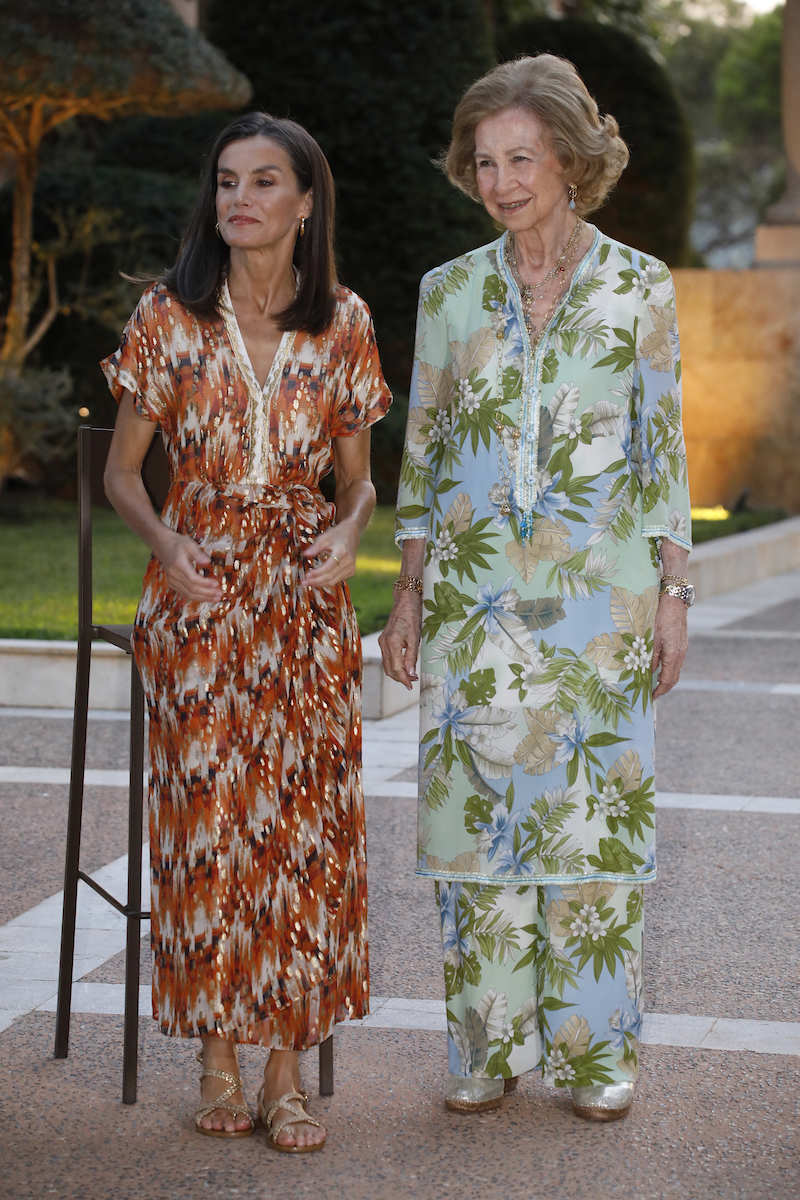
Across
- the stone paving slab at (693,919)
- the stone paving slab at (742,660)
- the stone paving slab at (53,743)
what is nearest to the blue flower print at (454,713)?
the stone paving slab at (693,919)

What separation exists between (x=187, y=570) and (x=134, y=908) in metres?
0.81

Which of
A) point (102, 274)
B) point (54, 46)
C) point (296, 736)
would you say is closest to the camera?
point (296, 736)

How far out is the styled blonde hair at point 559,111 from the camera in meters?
3.59

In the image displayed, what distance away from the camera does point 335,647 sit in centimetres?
361

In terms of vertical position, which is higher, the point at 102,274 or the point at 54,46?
the point at 54,46

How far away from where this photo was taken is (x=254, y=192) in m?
3.57

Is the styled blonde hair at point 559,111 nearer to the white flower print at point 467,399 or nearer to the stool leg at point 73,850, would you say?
the white flower print at point 467,399

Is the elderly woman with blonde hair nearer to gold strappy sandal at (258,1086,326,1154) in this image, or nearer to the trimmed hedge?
gold strappy sandal at (258,1086,326,1154)

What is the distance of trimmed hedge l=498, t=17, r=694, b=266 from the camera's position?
22.0 metres

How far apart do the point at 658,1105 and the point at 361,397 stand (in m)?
1.48

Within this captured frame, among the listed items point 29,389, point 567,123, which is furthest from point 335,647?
point 29,389

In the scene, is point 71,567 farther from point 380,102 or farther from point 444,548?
point 444,548

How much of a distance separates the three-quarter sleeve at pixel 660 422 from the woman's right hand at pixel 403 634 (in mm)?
464

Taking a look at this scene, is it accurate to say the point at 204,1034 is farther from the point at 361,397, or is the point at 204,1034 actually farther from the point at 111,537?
the point at 111,537
